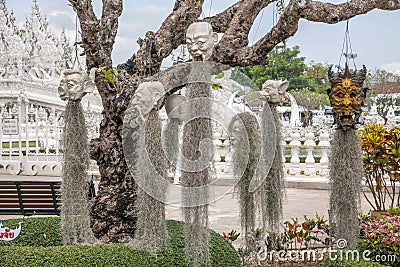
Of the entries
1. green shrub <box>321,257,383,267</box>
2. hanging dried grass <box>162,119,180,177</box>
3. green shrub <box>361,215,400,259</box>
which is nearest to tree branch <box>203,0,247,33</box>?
hanging dried grass <box>162,119,180,177</box>

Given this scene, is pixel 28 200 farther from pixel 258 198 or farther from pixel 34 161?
pixel 34 161

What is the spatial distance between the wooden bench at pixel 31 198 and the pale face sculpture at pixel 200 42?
352 cm

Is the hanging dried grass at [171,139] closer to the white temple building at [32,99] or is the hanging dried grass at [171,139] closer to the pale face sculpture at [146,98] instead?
the pale face sculpture at [146,98]

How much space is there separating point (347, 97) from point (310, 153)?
7.58 m

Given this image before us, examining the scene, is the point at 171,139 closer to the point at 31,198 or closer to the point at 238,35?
the point at 238,35

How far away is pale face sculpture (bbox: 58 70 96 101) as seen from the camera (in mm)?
4648

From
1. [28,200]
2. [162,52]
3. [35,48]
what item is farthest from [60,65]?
[162,52]

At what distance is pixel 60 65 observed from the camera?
28.9 meters

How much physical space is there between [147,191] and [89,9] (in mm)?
2212

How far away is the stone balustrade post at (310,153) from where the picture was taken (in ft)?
38.9

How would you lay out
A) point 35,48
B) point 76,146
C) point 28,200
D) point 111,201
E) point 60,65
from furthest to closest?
1. point 60,65
2. point 35,48
3. point 28,200
4. point 111,201
5. point 76,146

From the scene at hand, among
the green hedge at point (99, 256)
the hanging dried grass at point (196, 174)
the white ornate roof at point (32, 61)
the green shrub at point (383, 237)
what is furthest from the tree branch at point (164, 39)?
the white ornate roof at point (32, 61)

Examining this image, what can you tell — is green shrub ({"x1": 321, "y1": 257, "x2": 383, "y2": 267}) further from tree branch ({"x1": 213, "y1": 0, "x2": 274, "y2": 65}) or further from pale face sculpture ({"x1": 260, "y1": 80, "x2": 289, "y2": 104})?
tree branch ({"x1": 213, "y1": 0, "x2": 274, "y2": 65})

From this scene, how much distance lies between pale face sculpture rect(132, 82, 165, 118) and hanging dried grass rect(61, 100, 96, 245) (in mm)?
764
